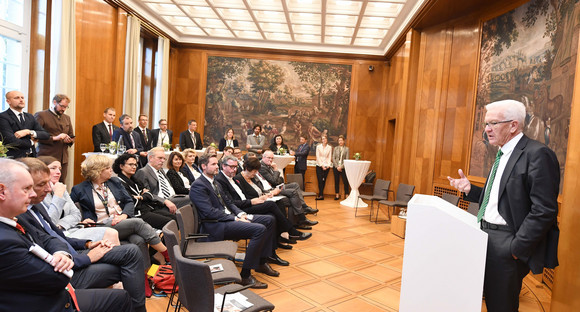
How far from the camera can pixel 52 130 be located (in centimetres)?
556

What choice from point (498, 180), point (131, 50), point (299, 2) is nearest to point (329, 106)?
point (299, 2)

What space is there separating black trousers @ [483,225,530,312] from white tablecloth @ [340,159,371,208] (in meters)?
7.16

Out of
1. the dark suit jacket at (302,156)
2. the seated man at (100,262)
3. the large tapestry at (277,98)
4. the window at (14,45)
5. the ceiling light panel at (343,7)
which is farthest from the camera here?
the large tapestry at (277,98)

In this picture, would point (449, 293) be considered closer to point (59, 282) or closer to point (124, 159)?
point (59, 282)

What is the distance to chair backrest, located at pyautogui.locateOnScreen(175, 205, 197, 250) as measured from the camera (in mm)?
3412

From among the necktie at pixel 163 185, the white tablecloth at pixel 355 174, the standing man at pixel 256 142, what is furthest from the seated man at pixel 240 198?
the standing man at pixel 256 142

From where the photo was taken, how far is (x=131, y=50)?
8805 millimetres

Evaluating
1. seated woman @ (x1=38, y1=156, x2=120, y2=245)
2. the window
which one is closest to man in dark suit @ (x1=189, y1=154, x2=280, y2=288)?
seated woman @ (x1=38, y1=156, x2=120, y2=245)

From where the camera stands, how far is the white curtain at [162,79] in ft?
35.3

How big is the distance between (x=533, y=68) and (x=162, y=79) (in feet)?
30.6

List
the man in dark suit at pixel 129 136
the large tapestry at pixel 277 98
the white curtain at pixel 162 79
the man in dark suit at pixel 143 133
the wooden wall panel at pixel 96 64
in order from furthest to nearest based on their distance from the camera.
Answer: the large tapestry at pixel 277 98 → the white curtain at pixel 162 79 → the man in dark suit at pixel 143 133 → the wooden wall panel at pixel 96 64 → the man in dark suit at pixel 129 136

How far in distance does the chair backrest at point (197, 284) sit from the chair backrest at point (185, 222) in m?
1.18

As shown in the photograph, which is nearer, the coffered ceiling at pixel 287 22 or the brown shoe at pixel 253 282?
the brown shoe at pixel 253 282

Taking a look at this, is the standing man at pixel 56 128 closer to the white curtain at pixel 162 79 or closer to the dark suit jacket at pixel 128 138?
the dark suit jacket at pixel 128 138
